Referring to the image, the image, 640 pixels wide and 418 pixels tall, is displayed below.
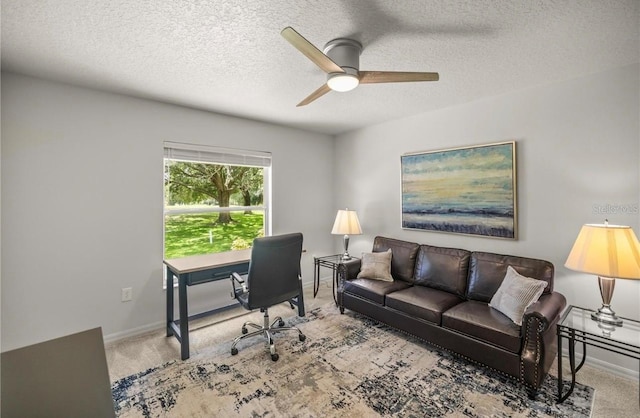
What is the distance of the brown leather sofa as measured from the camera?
76.4 inches

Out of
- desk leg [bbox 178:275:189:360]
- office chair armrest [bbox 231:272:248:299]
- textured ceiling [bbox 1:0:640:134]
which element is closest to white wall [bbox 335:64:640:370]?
textured ceiling [bbox 1:0:640:134]

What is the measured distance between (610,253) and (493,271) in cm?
90

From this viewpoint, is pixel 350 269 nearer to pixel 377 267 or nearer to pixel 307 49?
pixel 377 267

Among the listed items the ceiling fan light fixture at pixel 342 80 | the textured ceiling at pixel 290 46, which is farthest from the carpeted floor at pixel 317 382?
the textured ceiling at pixel 290 46

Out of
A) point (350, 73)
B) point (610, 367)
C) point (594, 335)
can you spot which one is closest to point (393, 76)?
point (350, 73)

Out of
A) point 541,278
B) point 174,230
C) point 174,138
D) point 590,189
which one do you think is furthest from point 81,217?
point 590,189

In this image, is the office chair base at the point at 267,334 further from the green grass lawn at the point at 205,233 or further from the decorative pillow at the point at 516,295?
the decorative pillow at the point at 516,295

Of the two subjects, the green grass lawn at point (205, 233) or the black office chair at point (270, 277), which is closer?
the black office chair at point (270, 277)

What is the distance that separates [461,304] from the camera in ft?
8.30

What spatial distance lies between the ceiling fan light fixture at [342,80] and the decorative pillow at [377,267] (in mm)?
2080

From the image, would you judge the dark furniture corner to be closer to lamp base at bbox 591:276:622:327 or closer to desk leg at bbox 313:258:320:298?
lamp base at bbox 591:276:622:327

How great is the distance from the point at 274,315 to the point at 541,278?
2.67 meters

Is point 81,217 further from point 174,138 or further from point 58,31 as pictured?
point 58,31

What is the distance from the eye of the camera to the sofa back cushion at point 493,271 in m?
2.40
